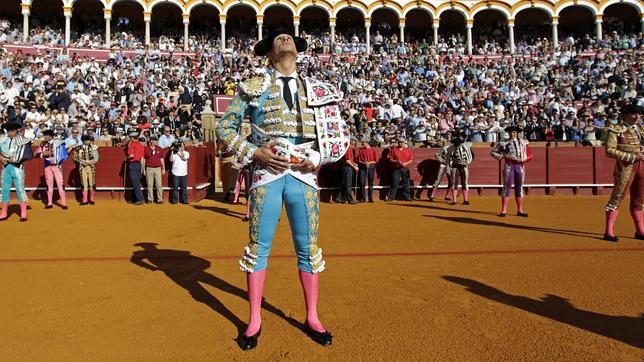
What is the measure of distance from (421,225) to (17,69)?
1578cm

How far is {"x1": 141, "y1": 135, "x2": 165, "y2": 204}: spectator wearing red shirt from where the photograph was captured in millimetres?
9484

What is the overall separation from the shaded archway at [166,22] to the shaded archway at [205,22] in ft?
2.34

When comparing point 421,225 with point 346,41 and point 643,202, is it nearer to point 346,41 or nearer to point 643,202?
point 643,202

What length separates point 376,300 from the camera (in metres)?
3.17

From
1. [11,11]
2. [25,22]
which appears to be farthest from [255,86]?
[11,11]

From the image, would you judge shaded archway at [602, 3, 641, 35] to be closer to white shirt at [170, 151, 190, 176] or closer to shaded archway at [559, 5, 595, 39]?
shaded archway at [559, 5, 595, 39]

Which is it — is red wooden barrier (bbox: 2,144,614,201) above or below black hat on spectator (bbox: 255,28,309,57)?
below

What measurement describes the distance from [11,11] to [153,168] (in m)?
22.8

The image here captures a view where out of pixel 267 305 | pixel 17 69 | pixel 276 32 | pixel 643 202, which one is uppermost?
pixel 17 69

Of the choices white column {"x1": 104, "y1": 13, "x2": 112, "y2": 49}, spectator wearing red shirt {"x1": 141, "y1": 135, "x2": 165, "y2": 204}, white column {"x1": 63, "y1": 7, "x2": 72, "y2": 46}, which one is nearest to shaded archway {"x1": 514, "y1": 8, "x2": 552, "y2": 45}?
white column {"x1": 104, "y1": 13, "x2": 112, "y2": 49}

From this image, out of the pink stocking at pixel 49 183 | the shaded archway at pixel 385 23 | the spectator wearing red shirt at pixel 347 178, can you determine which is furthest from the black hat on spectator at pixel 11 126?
the shaded archway at pixel 385 23

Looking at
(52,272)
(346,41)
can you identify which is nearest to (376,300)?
(52,272)

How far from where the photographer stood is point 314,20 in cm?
2866

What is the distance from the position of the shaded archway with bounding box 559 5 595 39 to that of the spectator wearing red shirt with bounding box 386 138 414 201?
78.1 ft
